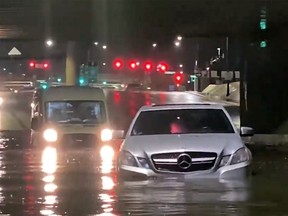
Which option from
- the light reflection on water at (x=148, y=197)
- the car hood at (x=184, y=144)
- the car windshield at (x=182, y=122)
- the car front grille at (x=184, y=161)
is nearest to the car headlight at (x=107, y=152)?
the light reflection on water at (x=148, y=197)

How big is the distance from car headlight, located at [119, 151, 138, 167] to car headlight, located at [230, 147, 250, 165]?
1456mm

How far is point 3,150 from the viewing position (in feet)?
72.5

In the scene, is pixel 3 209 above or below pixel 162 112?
below

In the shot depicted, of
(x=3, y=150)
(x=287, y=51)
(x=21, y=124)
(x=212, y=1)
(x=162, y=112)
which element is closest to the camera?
(x=162, y=112)

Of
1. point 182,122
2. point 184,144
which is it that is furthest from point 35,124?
point 184,144

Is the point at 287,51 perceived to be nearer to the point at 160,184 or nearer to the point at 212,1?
the point at 212,1

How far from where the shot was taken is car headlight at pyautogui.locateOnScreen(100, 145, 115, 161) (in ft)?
61.5

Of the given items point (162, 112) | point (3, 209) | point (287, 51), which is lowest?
point (3, 209)

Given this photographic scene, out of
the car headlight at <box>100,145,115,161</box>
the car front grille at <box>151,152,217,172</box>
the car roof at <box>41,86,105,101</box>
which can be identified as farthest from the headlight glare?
the car roof at <box>41,86,105,101</box>

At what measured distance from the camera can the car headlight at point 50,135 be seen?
1944 centimetres

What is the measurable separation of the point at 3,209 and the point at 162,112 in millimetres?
3833

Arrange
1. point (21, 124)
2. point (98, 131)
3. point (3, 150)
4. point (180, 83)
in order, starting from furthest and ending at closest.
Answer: point (180, 83)
point (21, 124)
point (3, 150)
point (98, 131)

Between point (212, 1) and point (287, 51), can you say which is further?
point (287, 51)

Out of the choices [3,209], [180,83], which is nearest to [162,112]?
[3,209]
